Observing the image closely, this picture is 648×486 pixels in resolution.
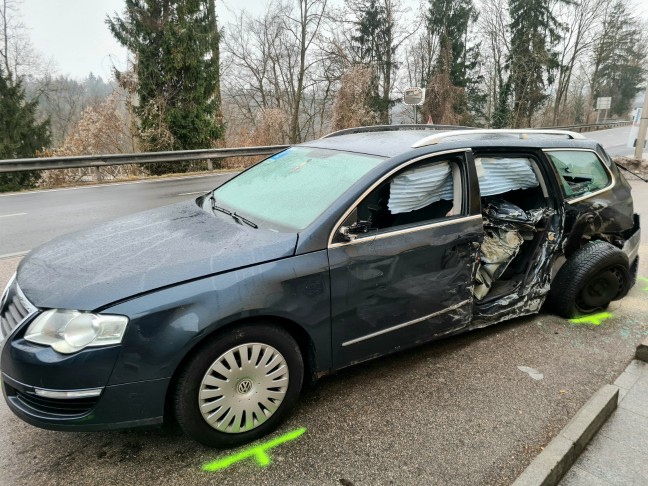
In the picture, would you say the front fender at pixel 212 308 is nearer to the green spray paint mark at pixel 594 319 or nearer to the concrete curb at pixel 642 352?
the concrete curb at pixel 642 352

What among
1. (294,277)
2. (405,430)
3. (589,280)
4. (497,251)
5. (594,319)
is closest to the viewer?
(294,277)

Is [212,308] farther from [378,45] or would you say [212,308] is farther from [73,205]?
[378,45]

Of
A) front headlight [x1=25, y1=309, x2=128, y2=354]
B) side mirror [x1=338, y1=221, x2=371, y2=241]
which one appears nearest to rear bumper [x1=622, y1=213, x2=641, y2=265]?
side mirror [x1=338, y1=221, x2=371, y2=241]

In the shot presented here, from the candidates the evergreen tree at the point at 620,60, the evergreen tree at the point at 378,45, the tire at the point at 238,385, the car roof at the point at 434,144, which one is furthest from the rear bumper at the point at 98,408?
the evergreen tree at the point at 620,60

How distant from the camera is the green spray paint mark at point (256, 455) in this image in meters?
2.21

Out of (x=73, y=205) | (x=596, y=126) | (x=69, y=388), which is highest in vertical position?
(x=596, y=126)

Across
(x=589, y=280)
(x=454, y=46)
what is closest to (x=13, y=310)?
(x=589, y=280)

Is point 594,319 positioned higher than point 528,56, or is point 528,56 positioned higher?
point 528,56

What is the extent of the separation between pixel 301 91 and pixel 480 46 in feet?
51.2

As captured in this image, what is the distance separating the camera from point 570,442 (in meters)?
2.24

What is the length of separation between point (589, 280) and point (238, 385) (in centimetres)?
309

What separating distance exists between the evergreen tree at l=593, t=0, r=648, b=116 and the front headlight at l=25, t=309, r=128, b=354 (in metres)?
47.2

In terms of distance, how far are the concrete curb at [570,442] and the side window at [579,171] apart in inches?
68.8

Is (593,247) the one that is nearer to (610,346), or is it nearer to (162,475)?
(610,346)
